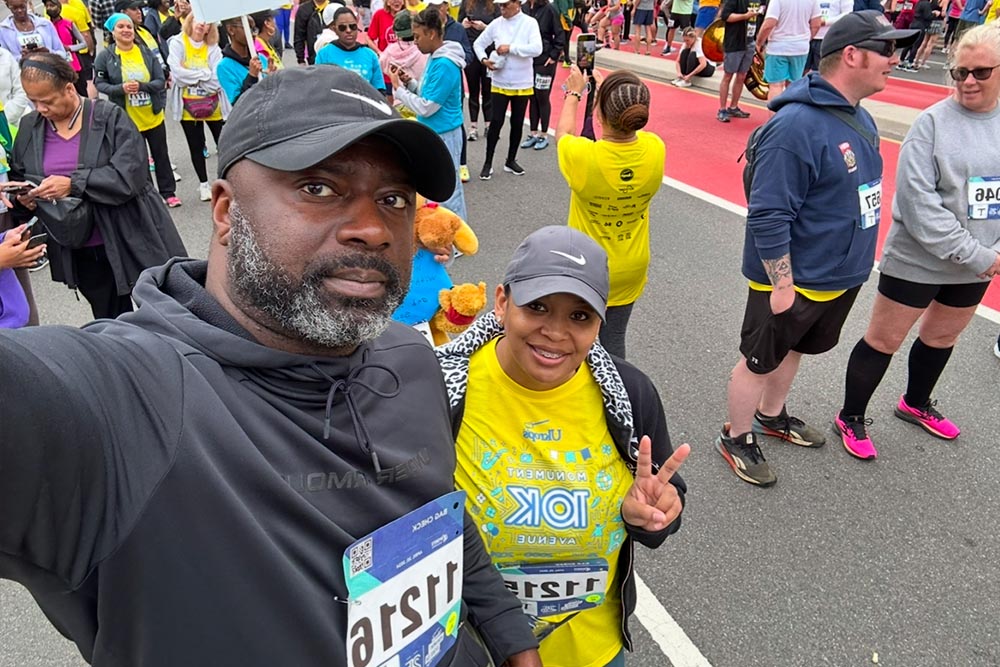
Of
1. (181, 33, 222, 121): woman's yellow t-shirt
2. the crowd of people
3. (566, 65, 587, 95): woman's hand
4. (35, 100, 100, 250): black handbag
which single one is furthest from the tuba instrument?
(35, 100, 100, 250): black handbag

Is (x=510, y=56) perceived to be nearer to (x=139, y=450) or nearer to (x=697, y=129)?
(x=697, y=129)

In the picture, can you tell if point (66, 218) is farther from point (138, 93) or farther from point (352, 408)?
point (138, 93)

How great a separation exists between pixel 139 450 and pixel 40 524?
13 centimetres

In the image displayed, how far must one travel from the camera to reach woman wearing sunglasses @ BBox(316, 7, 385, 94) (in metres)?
6.22

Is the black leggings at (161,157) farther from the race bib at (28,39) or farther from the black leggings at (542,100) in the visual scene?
the black leggings at (542,100)

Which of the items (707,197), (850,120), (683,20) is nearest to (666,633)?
(850,120)

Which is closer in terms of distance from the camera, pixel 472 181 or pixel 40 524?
pixel 40 524

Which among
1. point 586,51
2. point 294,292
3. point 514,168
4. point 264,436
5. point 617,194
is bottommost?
point 514,168

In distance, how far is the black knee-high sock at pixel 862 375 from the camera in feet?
11.5

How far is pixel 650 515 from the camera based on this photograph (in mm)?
1692

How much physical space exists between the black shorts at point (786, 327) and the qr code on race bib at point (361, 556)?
2533mm

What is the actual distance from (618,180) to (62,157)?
2.95 meters

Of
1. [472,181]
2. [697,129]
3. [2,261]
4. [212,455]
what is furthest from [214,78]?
[212,455]

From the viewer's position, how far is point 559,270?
175 cm
